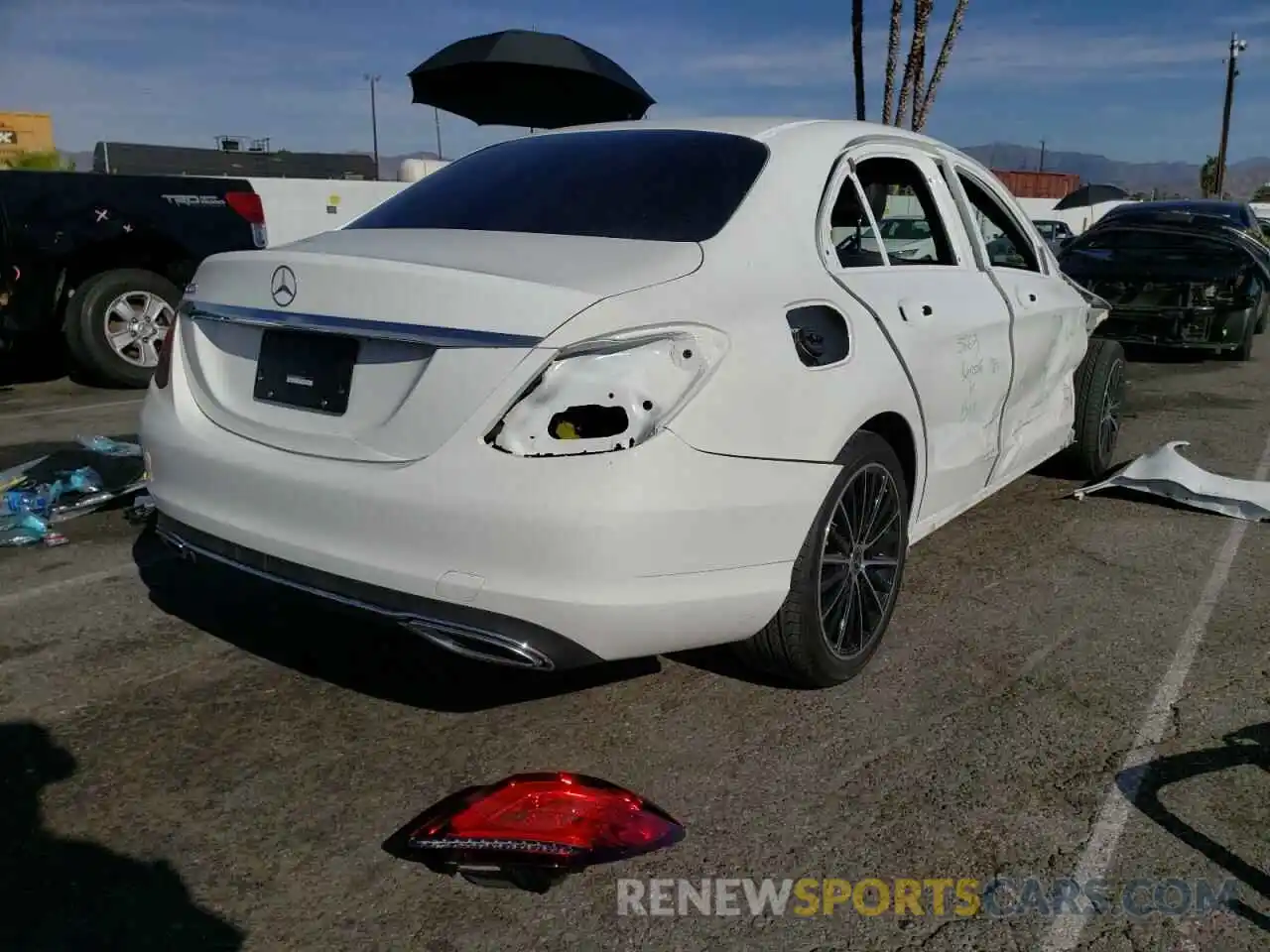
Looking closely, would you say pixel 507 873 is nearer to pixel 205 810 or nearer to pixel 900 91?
pixel 205 810

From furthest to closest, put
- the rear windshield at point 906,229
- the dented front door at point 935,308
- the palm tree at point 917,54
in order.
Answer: the palm tree at point 917,54, the rear windshield at point 906,229, the dented front door at point 935,308

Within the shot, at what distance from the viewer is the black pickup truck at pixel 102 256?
753 centimetres

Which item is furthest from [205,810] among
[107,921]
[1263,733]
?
[1263,733]

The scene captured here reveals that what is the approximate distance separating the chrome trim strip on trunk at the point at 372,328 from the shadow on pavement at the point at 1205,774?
179cm

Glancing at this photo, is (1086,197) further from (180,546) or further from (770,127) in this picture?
(180,546)

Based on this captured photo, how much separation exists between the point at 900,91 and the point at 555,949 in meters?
19.9

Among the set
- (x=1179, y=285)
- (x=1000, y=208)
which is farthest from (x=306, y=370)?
(x=1179, y=285)

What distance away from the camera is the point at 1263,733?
301 cm

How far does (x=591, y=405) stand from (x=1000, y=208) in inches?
114

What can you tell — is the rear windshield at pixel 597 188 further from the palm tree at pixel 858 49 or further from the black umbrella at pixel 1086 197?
the black umbrella at pixel 1086 197

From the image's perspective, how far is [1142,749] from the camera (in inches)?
115

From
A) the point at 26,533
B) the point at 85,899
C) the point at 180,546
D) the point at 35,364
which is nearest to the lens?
the point at 85,899

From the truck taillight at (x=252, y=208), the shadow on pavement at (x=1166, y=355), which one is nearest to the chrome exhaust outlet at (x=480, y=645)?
the truck taillight at (x=252, y=208)

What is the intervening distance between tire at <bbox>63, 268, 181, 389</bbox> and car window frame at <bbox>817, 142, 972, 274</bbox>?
5.56 metres
